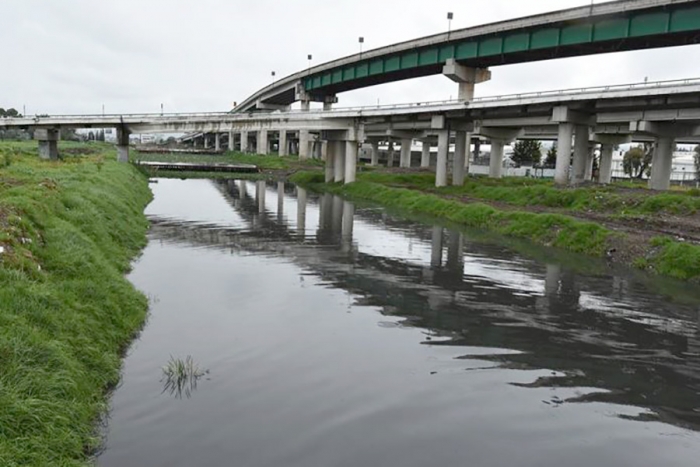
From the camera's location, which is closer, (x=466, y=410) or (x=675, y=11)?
(x=466, y=410)

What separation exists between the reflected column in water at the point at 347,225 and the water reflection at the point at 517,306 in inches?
5.8

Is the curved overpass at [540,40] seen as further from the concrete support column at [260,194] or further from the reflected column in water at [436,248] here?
the reflected column in water at [436,248]

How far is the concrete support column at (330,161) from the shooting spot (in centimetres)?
6781

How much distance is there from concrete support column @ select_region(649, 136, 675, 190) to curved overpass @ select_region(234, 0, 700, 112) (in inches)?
301

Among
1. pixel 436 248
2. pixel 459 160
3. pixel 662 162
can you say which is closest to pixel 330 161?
pixel 459 160

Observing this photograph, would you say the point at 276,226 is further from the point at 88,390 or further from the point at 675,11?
the point at 675,11

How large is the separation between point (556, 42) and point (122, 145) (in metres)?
49.8

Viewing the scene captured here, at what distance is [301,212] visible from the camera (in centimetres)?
4241

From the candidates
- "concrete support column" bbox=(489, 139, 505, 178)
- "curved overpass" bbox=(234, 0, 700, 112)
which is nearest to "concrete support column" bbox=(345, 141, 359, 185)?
"curved overpass" bbox=(234, 0, 700, 112)

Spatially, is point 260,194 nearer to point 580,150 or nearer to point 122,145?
point 122,145

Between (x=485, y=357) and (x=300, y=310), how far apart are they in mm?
5195

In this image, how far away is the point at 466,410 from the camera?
1017 cm

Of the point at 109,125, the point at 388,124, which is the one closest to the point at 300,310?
the point at 388,124

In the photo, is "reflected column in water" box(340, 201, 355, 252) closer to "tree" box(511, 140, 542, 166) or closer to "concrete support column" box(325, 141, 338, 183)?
"concrete support column" box(325, 141, 338, 183)
